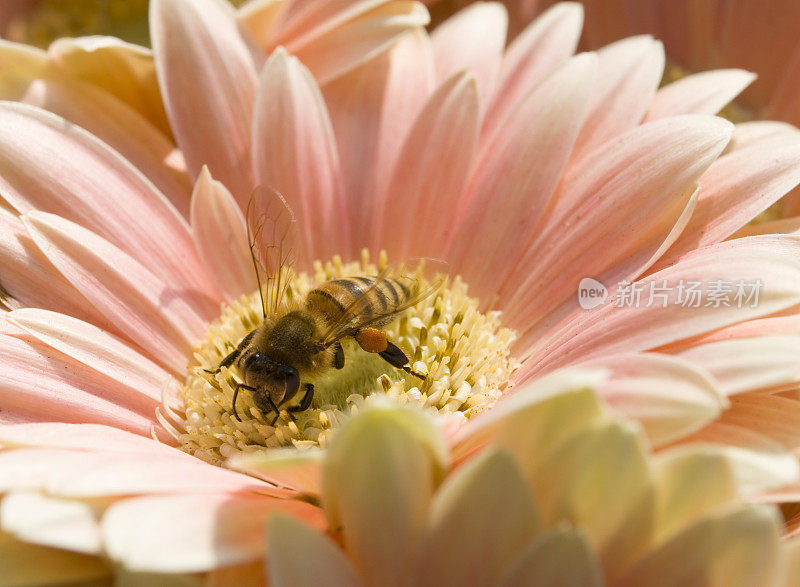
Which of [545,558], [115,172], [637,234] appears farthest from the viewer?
[115,172]

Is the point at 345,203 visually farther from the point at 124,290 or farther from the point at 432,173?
the point at 124,290

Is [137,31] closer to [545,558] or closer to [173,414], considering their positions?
[173,414]

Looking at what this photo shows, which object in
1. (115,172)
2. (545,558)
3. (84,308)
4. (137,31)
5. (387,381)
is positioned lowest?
(545,558)

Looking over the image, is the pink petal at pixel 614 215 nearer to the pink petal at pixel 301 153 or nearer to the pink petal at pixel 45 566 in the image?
the pink petal at pixel 301 153

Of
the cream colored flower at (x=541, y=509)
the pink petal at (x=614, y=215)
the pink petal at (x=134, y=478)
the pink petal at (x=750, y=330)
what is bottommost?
the cream colored flower at (x=541, y=509)

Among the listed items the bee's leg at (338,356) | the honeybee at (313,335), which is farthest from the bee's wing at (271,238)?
the bee's leg at (338,356)

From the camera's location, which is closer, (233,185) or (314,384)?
(314,384)

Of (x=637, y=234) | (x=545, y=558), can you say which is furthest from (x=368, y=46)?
(x=545, y=558)

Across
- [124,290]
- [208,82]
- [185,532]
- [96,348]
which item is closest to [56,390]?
[96,348]
